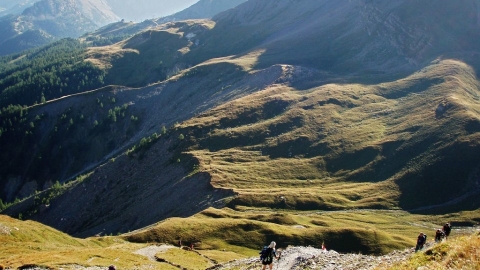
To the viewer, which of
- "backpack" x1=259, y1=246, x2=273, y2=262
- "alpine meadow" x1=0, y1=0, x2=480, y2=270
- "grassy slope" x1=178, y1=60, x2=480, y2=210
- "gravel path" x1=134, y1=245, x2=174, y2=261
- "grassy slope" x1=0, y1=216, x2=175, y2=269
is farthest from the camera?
"grassy slope" x1=178, y1=60, x2=480, y2=210

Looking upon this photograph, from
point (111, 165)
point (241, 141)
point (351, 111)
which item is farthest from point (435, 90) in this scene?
point (111, 165)

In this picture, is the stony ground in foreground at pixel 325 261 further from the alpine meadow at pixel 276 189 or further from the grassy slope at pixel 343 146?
the grassy slope at pixel 343 146

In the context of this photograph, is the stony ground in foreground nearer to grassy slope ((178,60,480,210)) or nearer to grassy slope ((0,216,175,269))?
grassy slope ((0,216,175,269))

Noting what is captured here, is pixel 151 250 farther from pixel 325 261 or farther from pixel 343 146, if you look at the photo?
pixel 343 146

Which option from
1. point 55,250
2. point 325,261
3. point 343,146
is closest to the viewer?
point 325,261

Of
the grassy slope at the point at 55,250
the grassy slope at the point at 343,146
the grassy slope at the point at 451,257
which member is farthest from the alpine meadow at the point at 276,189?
the grassy slope at the point at 451,257

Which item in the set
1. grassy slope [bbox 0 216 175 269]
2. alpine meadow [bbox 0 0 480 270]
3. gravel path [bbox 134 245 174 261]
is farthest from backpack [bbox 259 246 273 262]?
gravel path [bbox 134 245 174 261]

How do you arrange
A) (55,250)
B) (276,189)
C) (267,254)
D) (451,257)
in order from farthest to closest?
1. (276,189)
2. (55,250)
3. (267,254)
4. (451,257)

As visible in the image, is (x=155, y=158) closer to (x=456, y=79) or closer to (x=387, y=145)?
(x=387, y=145)

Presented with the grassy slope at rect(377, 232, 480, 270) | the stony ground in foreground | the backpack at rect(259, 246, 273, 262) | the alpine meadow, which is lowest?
the alpine meadow

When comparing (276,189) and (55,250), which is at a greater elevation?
(55,250)

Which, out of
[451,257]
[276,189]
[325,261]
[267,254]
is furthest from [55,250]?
[276,189]

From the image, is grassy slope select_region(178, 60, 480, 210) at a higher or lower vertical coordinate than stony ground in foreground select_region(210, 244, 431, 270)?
lower

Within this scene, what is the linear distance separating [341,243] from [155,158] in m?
93.1
